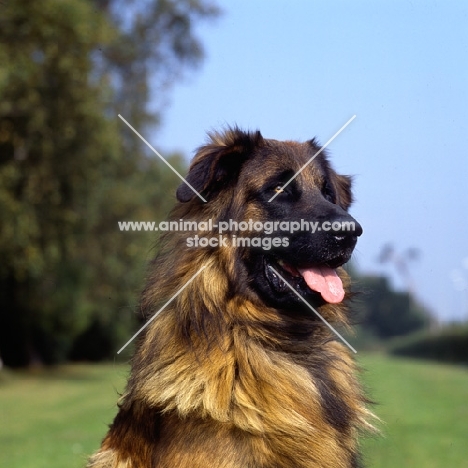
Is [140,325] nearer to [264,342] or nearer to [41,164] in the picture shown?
[264,342]

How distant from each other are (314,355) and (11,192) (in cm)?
2002

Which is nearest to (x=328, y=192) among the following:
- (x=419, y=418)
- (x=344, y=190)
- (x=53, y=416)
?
(x=344, y=190)

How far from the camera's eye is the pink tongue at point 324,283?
4.89m

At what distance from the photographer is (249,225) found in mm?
4949

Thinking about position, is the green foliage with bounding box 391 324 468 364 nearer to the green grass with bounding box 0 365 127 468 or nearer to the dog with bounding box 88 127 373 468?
the green grass with bounding box 0 365 127 468

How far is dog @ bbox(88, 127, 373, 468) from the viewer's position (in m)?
4.44

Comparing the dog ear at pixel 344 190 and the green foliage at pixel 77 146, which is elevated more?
the green foliage at pixel 77 146

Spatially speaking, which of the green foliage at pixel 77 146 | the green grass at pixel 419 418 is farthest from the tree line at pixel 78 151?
the green grass at pixel 419 418

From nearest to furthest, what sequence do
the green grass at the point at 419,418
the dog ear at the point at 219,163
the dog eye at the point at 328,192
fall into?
1. the dog ear at the point at 219,163
2. the dog eye at the point at 328,192
3. the green grass at the point at 419,418

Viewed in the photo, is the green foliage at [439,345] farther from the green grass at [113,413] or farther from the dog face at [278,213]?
the dog face at [278,213]

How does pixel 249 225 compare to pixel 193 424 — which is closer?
pixel 193 424

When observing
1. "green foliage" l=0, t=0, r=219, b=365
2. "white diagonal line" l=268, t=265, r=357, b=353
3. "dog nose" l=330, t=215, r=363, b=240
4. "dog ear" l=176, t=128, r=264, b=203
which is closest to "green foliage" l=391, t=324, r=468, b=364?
"green foliage" l=0, t=0, r=219, b=365

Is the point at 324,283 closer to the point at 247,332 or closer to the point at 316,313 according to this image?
the point at 316,313

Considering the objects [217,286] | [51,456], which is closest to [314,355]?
[217,286]
